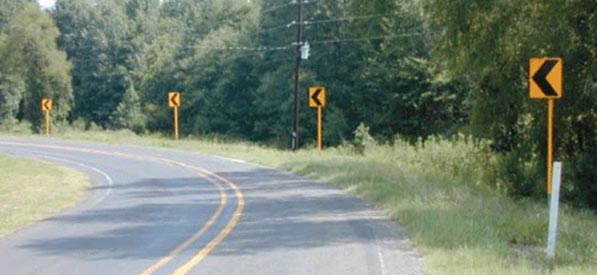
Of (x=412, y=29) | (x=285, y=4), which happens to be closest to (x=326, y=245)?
(x=412, y=29)

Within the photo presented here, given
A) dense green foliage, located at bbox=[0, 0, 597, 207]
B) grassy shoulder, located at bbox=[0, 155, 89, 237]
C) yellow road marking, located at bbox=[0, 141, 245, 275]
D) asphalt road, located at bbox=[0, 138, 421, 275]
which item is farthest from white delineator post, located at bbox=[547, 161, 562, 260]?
grassy shoulder, located at bbox=[0, 155, 89, 237]

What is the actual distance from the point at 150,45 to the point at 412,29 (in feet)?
164

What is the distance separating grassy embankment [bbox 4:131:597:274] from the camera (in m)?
12.2

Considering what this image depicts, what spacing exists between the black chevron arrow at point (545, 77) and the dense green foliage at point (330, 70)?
15.3 ft

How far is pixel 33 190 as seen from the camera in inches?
1080

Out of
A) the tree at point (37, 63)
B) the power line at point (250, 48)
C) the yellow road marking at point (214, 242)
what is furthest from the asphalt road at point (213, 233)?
the tree at point (37, 63)

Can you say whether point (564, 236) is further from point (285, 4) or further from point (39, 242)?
point (285, 4)

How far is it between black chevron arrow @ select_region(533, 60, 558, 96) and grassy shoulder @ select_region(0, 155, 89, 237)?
10.3 m

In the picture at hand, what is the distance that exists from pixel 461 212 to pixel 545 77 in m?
2.96

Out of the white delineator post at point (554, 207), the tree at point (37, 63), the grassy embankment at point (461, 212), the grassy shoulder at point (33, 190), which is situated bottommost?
the grassy shoulder at point (33, 190)

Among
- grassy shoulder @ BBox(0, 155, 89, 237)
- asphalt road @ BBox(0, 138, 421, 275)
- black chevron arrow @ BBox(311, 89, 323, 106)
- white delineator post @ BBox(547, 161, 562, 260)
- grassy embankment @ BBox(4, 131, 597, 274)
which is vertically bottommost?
grassy shoulder @ BBox(0, 155, 89, 237)

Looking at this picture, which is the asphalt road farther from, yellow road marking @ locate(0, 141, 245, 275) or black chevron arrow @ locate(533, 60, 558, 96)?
black chevron arrow @ locate(533, 60, 558, 96)

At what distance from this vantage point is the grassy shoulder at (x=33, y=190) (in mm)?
19544

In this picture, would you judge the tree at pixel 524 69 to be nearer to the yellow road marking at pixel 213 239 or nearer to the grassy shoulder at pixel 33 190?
the yellow road marking at pixel 213 239
